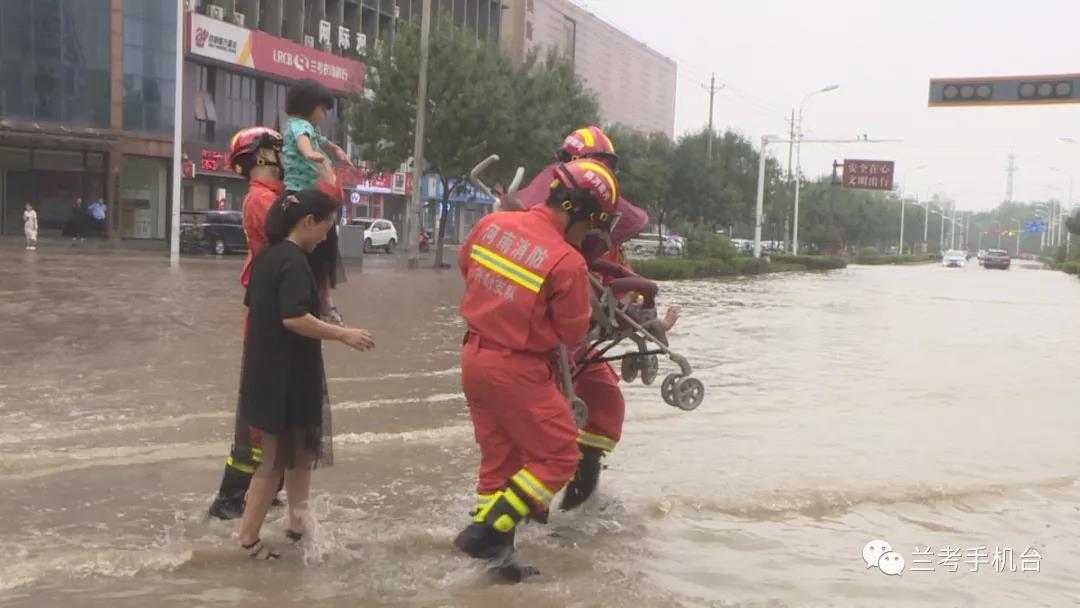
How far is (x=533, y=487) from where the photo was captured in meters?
3.77

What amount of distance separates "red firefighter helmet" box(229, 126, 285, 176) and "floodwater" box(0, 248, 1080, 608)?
5.19 ft

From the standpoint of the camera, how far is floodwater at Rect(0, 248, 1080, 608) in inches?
159

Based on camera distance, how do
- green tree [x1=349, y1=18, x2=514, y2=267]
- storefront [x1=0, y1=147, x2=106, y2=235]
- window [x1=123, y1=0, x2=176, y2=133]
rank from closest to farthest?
green tree [x1=349, y1=18, x2=514, y2=267] < storefront [x1=0, y1=147, x2=106, y2=235] < window [x1=123, y1=0, x2=176, y2=133]

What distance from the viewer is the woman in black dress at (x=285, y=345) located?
150 inches

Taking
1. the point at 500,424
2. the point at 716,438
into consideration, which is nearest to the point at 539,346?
the point at 500,424

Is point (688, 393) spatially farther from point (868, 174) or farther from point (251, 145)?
point (868, 174)

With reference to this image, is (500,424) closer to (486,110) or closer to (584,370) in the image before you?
(584,370)

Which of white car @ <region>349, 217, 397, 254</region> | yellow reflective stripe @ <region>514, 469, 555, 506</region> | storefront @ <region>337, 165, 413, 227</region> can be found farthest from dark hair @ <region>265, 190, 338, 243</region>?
storefront @ <region>337, 165, 413, 227</region>

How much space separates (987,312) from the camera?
21766 millimetres

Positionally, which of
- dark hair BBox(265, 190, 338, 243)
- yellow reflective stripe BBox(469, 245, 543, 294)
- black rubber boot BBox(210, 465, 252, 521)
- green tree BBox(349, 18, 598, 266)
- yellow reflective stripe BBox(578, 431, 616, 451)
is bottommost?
black rubber boot BBox(210, 465, 252, 521)

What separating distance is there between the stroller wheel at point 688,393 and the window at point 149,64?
3633cm

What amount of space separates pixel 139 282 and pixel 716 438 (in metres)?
13.2

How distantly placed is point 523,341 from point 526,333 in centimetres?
3

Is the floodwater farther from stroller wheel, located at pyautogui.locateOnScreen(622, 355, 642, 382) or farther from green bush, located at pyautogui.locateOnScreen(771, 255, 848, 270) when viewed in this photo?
green bush, located at pyautogui.locateOnScreen(771, 255, 848, 270)
